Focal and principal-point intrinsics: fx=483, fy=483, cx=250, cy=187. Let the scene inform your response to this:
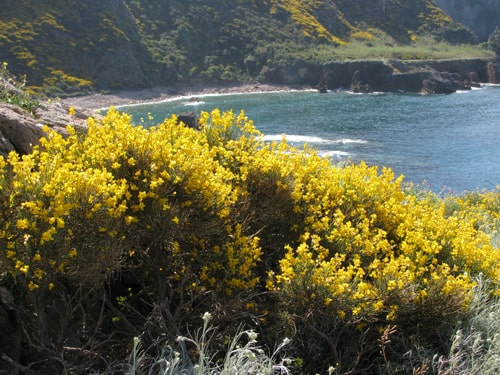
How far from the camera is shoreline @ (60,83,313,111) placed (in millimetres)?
72981

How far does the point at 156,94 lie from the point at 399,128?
49.4 meters

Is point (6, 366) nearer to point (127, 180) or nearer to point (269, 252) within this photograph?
point (127, 180)

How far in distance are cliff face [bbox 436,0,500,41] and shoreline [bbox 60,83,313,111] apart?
10536cm

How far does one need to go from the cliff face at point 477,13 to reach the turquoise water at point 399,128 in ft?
329

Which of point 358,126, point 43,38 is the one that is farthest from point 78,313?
point 43,38

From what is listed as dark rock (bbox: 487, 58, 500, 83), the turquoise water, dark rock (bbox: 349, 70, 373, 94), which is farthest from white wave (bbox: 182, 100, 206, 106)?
dark rock (bbox: 487, 58, 500, 83)

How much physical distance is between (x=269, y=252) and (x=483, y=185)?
1042 inches

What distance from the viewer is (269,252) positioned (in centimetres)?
476

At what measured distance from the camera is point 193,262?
426 cm

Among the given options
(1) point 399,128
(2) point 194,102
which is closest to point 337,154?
(1) point 399,128

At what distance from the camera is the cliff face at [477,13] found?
164000 mm

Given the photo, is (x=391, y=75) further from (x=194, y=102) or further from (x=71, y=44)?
(x=71, y=44)

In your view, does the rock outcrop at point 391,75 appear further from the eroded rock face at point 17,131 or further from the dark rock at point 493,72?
the eroded rock face at point 17,131

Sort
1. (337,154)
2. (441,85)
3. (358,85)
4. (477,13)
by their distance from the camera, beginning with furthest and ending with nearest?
(477,13)
(358,85)
(441,85)
(337,154)
